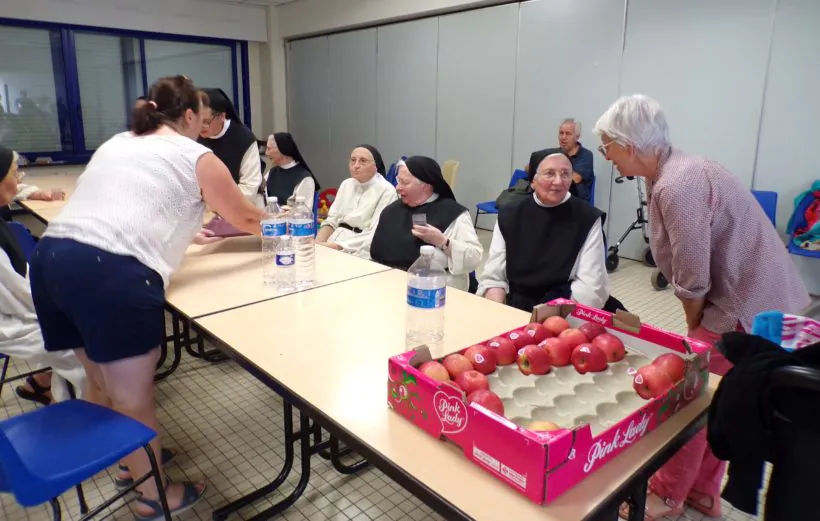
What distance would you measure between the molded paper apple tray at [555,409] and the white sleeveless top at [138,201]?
86cm

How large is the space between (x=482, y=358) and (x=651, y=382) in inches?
14.3

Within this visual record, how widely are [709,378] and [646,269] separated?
3.96 metres

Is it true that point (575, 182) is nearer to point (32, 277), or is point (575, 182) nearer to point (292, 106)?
point (32, 277)

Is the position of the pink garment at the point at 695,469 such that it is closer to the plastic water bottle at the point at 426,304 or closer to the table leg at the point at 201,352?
the plastic water bottle at the point at 426,304

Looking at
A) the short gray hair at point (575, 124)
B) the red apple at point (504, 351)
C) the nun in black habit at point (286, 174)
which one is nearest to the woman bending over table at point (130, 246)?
the red apple at point (504, 351)

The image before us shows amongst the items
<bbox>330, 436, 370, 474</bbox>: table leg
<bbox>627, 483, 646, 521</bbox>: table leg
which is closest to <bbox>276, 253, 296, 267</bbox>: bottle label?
<bbox>330, 436, 370, 474</bbox>: table leg

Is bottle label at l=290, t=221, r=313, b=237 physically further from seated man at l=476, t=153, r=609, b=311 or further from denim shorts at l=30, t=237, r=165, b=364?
seated man at l=476, t=153, r=609, b=311

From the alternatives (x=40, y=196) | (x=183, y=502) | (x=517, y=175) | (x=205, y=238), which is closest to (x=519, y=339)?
(x=183, y=502)

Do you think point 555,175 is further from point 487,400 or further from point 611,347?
point 487,400

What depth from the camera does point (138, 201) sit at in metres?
1.53

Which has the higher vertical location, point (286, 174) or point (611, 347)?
point (286, 174)

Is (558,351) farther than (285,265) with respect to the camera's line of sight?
No

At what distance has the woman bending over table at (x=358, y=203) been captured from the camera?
127 inches

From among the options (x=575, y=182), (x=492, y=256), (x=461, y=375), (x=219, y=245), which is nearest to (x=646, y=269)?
(x=575, y=182)
